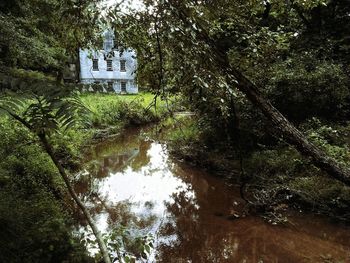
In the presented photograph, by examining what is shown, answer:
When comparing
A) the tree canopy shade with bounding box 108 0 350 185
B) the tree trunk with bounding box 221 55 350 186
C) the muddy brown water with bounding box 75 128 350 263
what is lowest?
the muddy brown water with bounding box 75 128 350 263

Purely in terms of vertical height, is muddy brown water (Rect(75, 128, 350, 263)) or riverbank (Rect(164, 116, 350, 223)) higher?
riverbank (Rect(164, 116, 350, 223))

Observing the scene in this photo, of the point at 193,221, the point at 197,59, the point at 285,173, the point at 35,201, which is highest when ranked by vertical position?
the point at 197,59

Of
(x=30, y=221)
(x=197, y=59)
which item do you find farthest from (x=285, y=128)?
(x=30, y=221)

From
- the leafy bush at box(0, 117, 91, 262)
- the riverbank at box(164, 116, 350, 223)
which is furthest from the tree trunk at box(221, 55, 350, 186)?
the leafy bush at box(0, 117, 91, 262)

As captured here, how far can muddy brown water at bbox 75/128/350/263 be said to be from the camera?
6.22 metres

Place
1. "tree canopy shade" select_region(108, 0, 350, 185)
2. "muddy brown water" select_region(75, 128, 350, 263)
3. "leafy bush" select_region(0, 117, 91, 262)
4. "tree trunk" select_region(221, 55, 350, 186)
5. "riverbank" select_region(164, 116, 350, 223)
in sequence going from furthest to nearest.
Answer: "riverbank" select_region(164, 116, 350, 223)
"muddy brown water" select_region(75, 128, 350, 263)
"leafy bush" select_region(0, 117, 91, 262)
"tree trunk" select_region(221, 55, 350, 186)
"tree canopy shade" select_region(108, 0, 350, 185)

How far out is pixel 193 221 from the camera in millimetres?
7594

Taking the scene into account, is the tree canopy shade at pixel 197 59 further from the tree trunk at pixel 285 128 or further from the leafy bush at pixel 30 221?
the leafy bush at pixel 30 221

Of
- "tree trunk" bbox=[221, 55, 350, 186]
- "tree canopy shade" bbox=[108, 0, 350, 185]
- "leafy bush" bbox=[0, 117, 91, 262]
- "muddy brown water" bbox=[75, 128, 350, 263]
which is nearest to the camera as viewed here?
"tree canopy shade" bbox=[108, 0, 350, 185]

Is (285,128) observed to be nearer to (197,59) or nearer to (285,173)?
(197,59)

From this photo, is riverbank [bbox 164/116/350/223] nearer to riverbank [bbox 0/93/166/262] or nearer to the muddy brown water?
the muddy brown water

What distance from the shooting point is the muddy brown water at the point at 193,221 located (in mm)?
6223

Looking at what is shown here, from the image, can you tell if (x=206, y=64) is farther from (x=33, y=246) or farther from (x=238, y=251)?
(x=238, y=251)

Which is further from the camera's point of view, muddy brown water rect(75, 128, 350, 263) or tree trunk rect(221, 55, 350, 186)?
muddy brown water rect(75, 128, 350, 263)
